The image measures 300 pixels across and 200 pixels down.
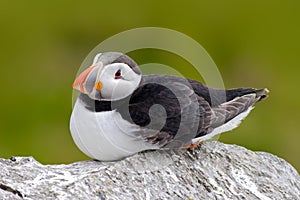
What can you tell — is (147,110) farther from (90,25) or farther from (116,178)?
(90,25)

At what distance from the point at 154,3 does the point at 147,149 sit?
37.9ft

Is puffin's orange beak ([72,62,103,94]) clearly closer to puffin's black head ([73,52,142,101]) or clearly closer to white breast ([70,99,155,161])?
puffin's black head ([73,52,142,101])

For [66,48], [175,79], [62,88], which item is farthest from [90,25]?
[175,79]

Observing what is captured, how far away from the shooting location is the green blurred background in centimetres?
1394

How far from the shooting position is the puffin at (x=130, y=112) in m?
5.92

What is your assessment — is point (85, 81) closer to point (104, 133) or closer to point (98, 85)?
point (98, 85)

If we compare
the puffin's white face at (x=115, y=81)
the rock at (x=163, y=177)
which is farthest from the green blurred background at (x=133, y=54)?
the puffin's white face at (x=115, y=81)

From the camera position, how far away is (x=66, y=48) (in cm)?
1595

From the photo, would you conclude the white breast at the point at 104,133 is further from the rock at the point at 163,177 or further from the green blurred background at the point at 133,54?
the green blurred background at the point at 133,54

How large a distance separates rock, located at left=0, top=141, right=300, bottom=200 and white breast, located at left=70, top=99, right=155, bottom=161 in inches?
2.8

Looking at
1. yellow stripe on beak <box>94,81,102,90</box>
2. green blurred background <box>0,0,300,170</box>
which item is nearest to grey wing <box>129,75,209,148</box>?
yellow stripe on beak <box>94,81,102,90</box>

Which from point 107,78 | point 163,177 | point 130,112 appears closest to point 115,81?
point 107,78

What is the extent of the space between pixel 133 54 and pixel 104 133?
346 inches

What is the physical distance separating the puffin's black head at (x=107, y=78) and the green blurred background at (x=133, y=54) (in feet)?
22.2
